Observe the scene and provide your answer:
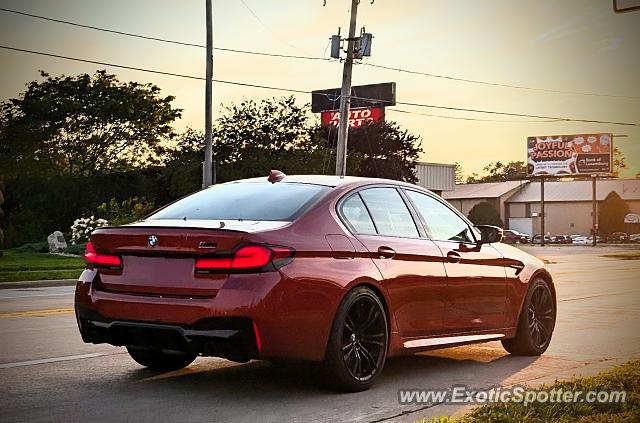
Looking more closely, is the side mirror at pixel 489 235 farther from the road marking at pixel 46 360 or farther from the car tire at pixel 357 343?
the road marking at pixel 46 360

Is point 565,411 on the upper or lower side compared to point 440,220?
lower

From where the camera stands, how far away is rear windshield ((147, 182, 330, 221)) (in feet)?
23.3

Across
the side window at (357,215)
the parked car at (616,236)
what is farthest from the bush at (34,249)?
the parked car at (616,236)

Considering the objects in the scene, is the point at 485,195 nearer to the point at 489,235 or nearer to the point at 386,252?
the point at 489,235

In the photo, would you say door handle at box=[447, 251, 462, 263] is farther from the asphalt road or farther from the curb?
the curb

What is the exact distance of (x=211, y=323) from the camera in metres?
6.34

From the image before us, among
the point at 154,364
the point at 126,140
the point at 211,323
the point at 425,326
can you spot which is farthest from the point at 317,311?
the point at 126,140

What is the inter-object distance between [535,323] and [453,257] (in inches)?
60.4

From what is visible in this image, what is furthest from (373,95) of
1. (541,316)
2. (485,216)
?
(541,316)

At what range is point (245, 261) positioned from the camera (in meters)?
6.39

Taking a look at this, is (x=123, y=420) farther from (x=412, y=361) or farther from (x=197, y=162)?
(x=197, y=162)

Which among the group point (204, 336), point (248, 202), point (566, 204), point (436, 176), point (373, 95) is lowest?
point (204, 336)

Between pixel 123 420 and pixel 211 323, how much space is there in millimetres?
834

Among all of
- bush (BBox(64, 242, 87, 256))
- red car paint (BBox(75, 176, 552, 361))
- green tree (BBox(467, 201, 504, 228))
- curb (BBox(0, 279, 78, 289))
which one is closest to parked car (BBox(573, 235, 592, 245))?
green tree (BBox(467, 201, 504, 228))
